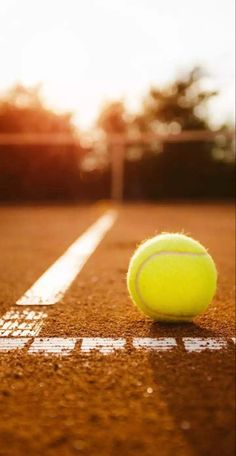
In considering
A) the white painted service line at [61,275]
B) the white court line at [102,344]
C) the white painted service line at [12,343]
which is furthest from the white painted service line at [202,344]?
the white painted service line at [61,275]

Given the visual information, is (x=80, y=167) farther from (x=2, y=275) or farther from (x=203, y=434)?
(x=203, y=434)

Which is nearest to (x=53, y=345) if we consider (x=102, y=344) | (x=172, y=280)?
(x=102, y=344)

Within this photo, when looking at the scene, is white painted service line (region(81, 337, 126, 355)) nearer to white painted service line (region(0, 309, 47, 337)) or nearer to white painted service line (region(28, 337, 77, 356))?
white painted service line (region(28, 337, 77, 356))

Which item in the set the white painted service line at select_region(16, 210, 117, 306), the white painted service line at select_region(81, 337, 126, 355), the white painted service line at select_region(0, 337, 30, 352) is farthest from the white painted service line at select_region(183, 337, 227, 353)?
the white painted service line at select_region(16, 210, 117, 306)

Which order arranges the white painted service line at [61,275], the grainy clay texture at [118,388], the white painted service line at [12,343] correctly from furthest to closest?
the white painted service line at [61,275] < the white painted service line at [12,343] < the grainy clay texture at [118,388]

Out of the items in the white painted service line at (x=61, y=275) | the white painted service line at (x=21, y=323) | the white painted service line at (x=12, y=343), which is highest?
the white painted service line at (x=12, y=343)

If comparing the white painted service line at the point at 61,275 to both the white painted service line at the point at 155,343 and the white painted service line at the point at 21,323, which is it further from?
the white painted service line at the point at 155,343

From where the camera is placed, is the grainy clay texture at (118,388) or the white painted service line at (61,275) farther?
the white painted service line at (61,275)

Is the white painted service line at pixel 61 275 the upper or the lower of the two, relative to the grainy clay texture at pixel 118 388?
lower
